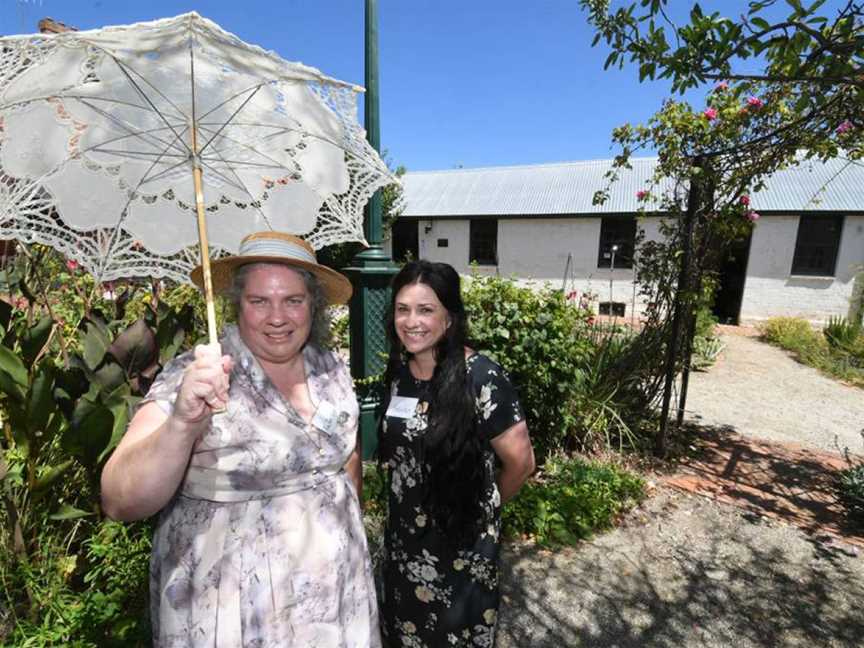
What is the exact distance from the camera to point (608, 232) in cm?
1466

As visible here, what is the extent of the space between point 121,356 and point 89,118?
1442mm

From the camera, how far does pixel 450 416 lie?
1.67 m

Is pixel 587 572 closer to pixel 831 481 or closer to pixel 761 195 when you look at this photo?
pixel 831 481

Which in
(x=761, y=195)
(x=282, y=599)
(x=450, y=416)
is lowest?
(x=282, y=599)

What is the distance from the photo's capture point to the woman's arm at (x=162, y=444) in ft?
3.34

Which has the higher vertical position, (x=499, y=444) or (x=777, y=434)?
(x=499, y=444)

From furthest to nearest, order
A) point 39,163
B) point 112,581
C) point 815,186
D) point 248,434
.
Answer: point 815,186
point 112,581
point 39,163
point 248,434

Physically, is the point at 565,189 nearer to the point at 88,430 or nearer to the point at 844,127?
the point at 844,127

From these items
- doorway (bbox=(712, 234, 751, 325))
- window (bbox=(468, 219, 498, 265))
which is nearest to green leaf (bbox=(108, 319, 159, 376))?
doorway (bbox=(712, 234, 751, 325))

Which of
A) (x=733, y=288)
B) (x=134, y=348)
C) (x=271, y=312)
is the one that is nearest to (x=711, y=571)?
(x=271, y=312)

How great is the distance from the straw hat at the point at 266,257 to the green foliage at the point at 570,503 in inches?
100

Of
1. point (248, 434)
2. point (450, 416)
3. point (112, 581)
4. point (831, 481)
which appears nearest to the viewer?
point (248, 434)

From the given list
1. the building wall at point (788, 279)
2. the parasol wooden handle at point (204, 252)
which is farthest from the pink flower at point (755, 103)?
the building wall at point (788, 279)

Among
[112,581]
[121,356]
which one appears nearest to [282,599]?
[112,581]
